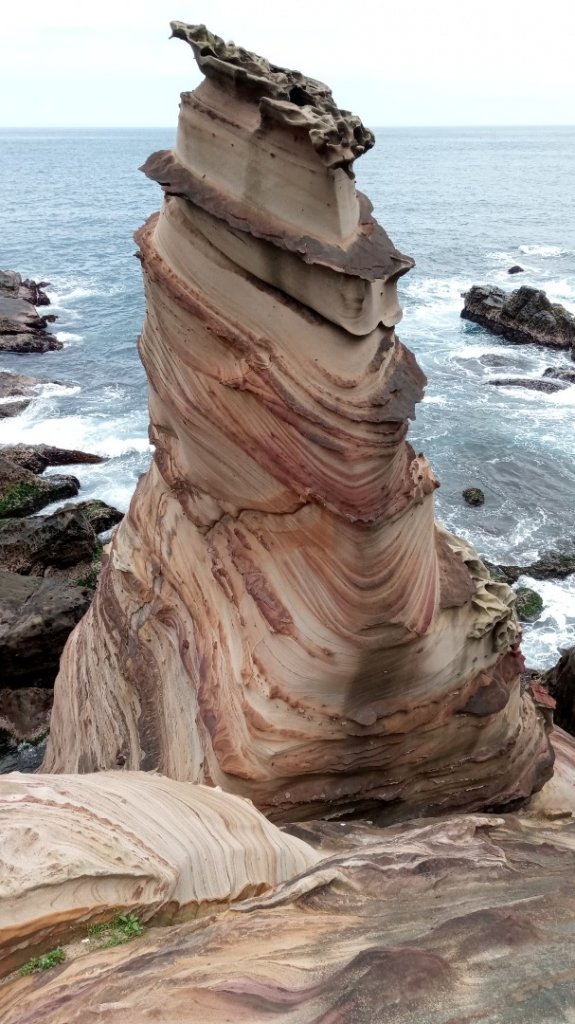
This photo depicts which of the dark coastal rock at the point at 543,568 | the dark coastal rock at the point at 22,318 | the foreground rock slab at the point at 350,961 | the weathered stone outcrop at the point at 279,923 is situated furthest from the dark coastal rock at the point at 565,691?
the dark coastal rock at the point at 22,318

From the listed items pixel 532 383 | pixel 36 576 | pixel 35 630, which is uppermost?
pixel 532 383

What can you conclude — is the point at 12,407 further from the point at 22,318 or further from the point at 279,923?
the point at 279,923

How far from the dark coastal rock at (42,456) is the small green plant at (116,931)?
1901 centimetres

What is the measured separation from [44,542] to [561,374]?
21482 mm

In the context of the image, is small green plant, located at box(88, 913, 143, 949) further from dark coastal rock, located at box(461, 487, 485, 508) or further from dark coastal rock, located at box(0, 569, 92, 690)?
dark coastal rock, located at box(461, 487, 485, 508)

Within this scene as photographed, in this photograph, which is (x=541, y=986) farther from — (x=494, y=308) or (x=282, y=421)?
(x=494, y=308)

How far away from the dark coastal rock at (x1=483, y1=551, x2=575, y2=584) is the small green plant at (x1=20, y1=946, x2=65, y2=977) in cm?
1506

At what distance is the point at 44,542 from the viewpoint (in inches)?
651

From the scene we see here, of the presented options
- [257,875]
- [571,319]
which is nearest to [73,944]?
[257,875]

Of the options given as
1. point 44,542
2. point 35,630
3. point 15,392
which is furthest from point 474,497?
point 15,392

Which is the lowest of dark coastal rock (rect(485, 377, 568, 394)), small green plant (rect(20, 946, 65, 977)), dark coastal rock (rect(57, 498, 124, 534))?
dark coastal rock (rect(57, 498, 124, 534))

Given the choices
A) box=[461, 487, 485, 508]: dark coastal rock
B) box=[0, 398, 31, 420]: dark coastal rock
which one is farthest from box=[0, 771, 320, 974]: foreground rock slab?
box=[0, 398, 31, 420]: dark coastal rock

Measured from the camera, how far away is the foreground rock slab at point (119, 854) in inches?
167

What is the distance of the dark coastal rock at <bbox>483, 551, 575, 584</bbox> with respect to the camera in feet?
59.8
